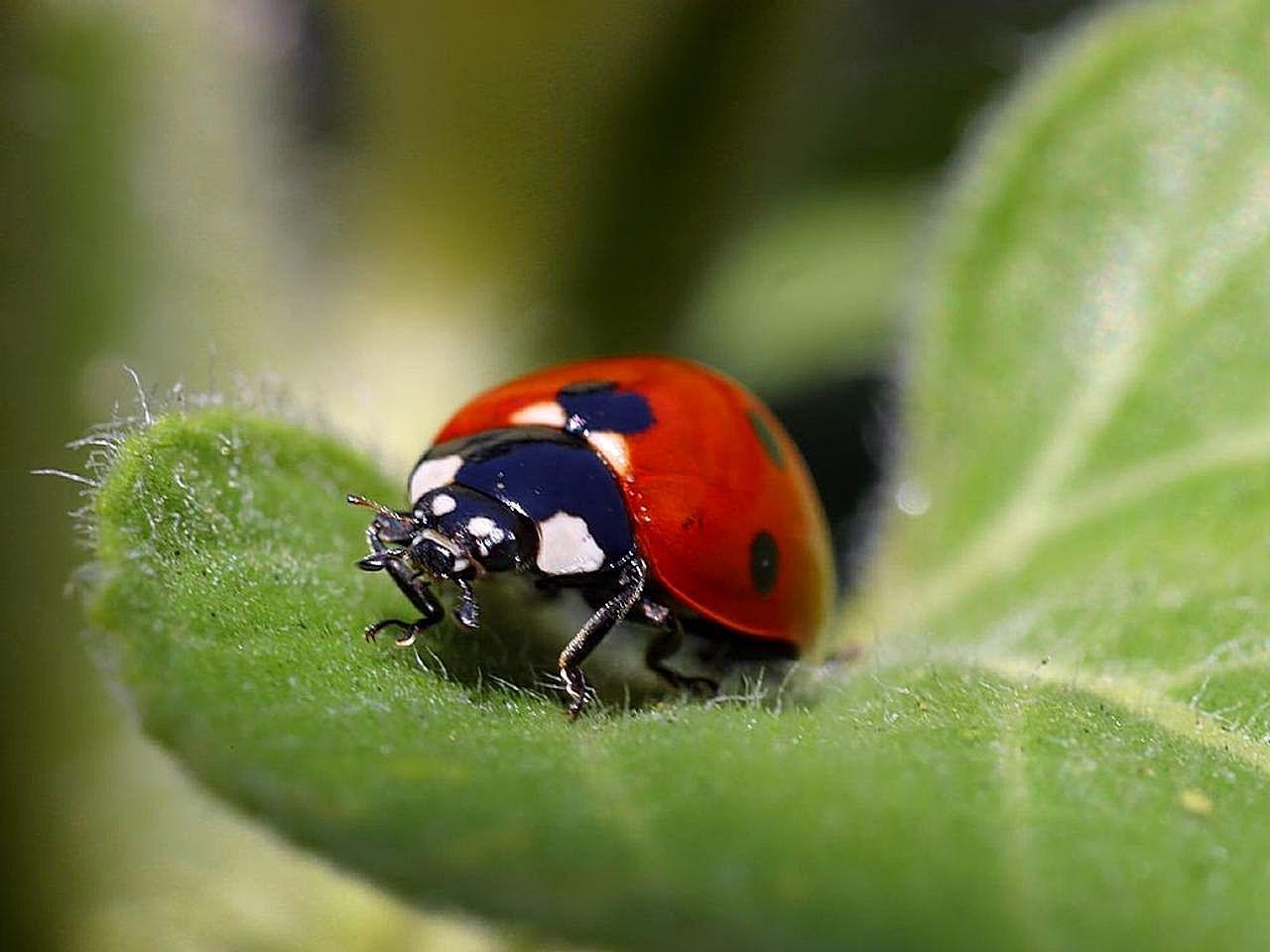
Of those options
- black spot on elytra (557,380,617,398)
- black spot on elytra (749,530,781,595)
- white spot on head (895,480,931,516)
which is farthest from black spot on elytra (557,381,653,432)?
white spot on head (895,480,931,516)

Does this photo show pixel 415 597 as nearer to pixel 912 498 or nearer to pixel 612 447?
pixel 612 447

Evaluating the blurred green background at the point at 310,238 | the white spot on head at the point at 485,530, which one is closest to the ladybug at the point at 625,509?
the white spot on head at the point at 485,530

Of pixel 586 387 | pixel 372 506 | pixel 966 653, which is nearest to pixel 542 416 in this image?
pixel 586 387

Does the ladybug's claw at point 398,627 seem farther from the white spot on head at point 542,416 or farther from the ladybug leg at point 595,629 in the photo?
the white spot on head at point 542,416

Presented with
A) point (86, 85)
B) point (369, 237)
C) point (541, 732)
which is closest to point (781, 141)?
point (369, 237)

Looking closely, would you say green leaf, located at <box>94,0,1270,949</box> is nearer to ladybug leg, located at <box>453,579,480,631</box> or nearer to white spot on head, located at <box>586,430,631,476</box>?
ladybug leg, located at <box>453,579,480,631</box>
